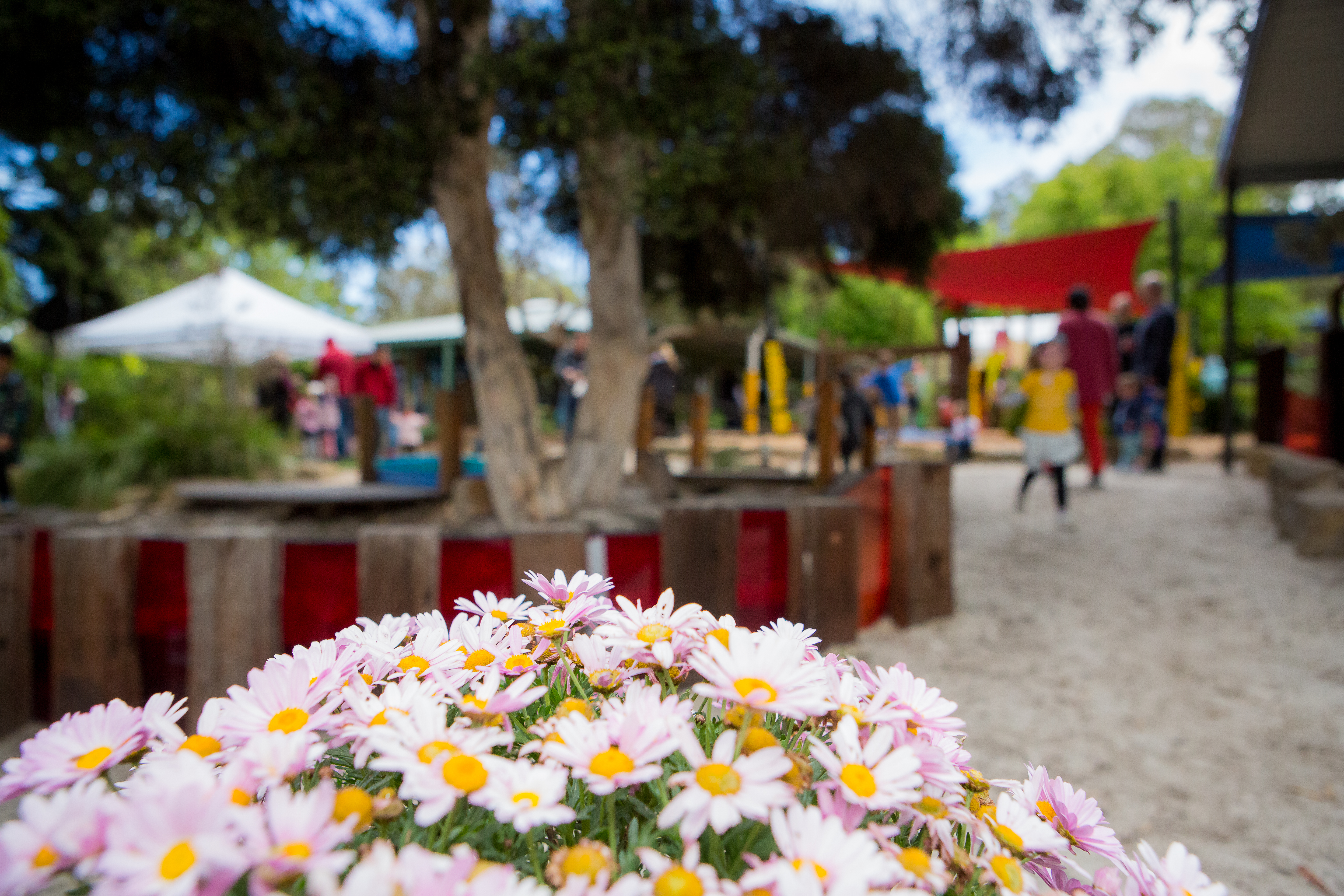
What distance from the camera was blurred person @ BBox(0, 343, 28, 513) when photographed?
6.77 m

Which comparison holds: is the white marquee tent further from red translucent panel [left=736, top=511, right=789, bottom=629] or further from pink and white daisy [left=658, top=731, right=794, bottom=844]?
pink and white daisy [left=658, top=731, right=794, bottom=844]

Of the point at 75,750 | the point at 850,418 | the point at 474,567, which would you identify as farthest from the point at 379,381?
the point at 75,750

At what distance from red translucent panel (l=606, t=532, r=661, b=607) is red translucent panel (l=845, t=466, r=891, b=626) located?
1076mm

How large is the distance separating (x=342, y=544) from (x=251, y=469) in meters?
6.95

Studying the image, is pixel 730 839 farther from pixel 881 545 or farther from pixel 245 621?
pixel 881 545

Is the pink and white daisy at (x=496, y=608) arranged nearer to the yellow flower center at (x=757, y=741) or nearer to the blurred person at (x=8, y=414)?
A: the yellow flower center at (x=757, y=741)

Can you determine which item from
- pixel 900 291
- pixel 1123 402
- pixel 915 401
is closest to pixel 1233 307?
pixel 1123 402

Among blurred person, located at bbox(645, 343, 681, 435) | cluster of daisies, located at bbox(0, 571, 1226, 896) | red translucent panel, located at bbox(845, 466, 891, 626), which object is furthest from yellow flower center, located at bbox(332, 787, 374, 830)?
blurred person, located at bbox(645, 343, 681, 435)

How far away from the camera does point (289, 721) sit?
0.71 metres

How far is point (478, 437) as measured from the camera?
11742 millimetres

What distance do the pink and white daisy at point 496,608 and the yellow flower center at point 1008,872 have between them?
59cm

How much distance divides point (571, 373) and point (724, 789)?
900 centimetres

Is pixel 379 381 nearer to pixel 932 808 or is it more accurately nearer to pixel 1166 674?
pixel 1166 674

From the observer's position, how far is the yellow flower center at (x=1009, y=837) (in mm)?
709
